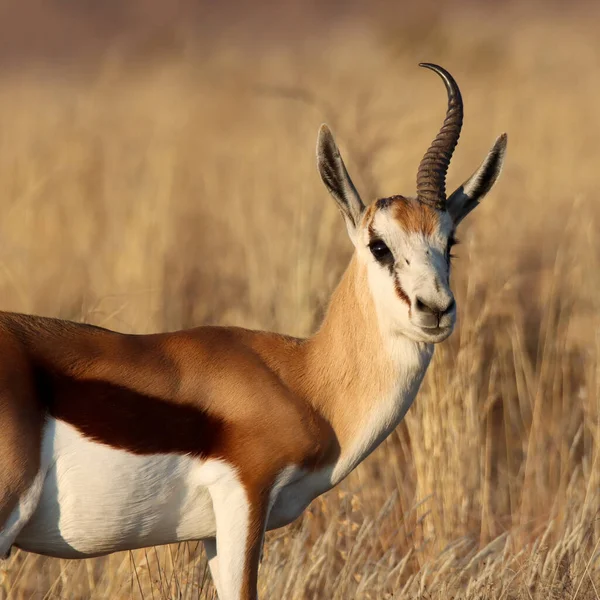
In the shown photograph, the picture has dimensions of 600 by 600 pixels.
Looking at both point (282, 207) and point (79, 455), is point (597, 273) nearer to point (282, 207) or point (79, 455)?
point (282, 207)

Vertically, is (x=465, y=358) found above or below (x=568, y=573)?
above

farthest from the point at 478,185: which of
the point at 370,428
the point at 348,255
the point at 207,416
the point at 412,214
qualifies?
the point at 348,255

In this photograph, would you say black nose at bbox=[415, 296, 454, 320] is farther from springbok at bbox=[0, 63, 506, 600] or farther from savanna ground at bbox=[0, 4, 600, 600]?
savanna ground at bbox=[0, 4, 600, 600]

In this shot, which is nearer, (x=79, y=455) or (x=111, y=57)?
(x=79, y=455)

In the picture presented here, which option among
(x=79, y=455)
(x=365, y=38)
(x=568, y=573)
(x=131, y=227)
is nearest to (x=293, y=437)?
(x=79, y=455)

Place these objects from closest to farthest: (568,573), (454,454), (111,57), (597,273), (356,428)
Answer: (356,428) < (568,573) < (454,454) < (597,273) < (111,57)

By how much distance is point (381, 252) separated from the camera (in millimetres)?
5219

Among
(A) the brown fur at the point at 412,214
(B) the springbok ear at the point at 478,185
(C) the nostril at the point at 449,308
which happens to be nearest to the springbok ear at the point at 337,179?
(A) the brown fur at the point at 412,214

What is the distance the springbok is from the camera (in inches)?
186

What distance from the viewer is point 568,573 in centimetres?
625

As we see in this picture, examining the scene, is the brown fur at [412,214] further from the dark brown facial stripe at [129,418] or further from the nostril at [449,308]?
the dark brown facial stripe at [129,418]

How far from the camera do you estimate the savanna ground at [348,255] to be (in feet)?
22.3

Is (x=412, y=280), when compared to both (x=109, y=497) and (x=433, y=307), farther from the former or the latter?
(x=109, y=497)

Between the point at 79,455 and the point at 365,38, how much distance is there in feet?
71.2
